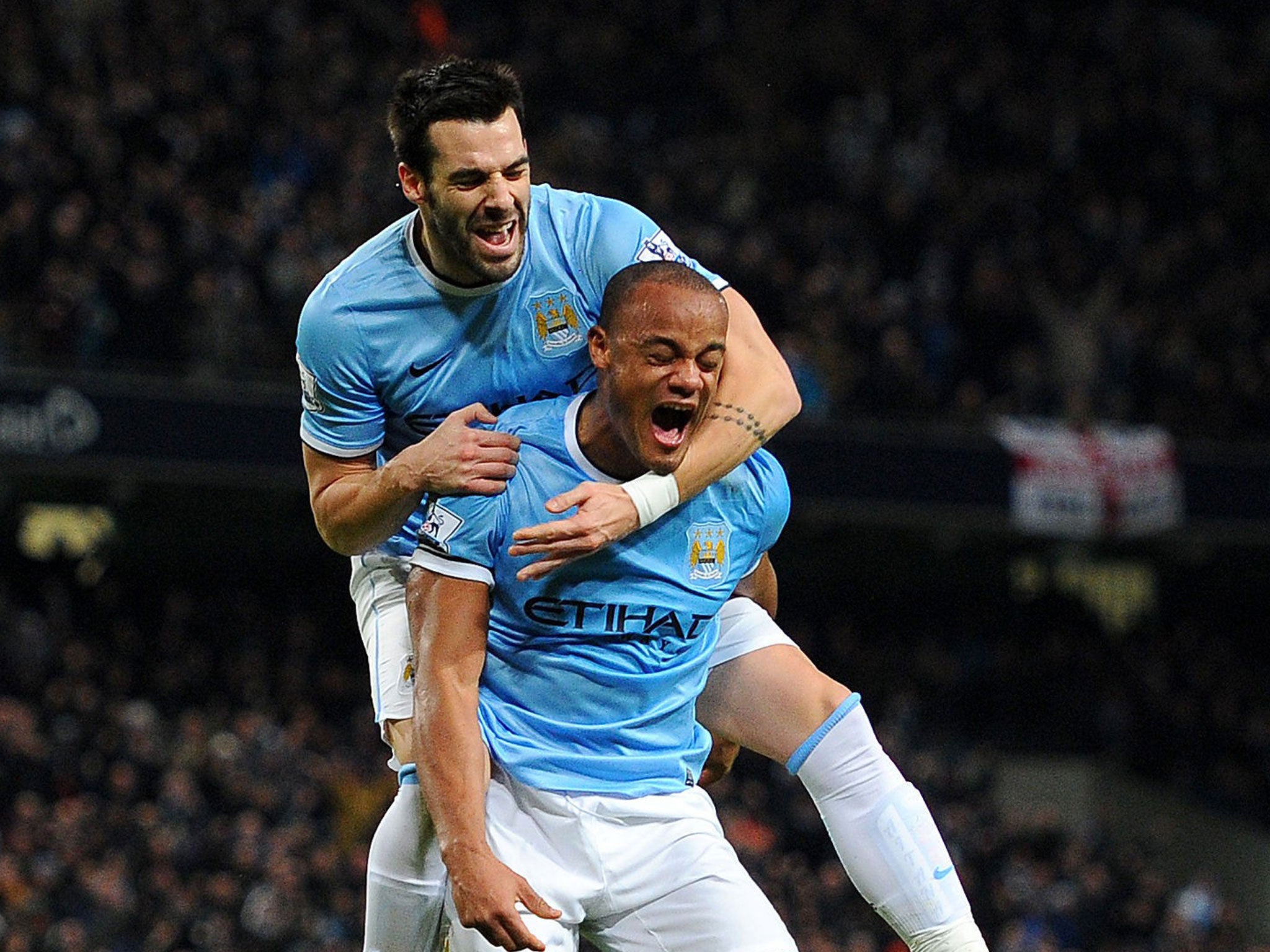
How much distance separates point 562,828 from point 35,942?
7.61m

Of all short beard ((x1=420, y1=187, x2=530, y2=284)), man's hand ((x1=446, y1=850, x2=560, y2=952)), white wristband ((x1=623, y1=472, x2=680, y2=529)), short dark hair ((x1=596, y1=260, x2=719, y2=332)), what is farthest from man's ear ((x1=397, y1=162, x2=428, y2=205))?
man's hand ((x1=446, y1=850, x2=560, y2=952))

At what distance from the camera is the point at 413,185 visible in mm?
4430

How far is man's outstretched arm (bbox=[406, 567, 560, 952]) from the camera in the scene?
4.04 m

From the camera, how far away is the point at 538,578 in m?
4.09

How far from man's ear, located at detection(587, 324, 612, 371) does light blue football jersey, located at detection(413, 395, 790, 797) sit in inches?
7.2

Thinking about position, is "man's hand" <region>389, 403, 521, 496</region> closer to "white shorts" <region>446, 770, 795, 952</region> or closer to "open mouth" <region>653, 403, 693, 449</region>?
"open mouth" <region>653, 403, 693, 449</region>

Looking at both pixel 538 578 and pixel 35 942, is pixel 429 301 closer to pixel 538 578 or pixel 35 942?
pixel 538 578

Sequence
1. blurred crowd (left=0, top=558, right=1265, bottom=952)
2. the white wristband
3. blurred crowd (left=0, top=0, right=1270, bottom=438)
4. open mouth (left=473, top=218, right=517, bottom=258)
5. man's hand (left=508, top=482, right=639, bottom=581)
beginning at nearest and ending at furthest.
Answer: man's hand (left=508, top=482, right=639, bottom=581) → the white wristband → open mouth (left=473, top=218, right=517, bottom=258) → blurred crowd (left=0, top=558, right=1265, bottom=952) → blurred crowd (left=0, top=0, right=1270, bottom=438)

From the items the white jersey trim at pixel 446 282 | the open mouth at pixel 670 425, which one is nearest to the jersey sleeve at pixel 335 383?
the white jersey trim at pixel 446 282

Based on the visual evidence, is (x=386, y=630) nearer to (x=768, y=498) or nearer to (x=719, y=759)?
(x=719, y=759)

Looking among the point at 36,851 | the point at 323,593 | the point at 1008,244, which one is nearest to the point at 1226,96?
the point at 1008,244

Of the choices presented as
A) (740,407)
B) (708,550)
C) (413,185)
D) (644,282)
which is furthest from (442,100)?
(708,550)

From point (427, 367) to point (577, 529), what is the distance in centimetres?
75

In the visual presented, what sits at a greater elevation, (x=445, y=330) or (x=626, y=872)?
(x=445, y=330)
